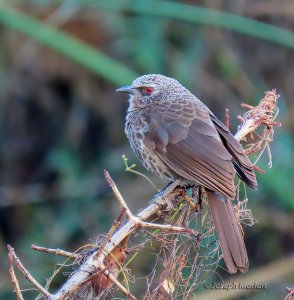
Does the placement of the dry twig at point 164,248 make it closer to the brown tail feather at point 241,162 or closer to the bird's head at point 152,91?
the brown tail feather at point 241,162

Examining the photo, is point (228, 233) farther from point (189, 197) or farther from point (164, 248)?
point (164, 248)

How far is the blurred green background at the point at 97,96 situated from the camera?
302 inches

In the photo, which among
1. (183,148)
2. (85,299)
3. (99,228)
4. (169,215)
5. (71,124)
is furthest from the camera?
(71,124)

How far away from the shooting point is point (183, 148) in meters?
4.64

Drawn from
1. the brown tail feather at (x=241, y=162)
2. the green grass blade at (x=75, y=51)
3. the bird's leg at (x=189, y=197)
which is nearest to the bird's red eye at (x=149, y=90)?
the brown tail feather at (x=241, y=162)

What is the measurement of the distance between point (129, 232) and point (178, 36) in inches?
225

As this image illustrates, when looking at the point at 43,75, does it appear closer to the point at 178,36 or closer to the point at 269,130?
the point at 178,36

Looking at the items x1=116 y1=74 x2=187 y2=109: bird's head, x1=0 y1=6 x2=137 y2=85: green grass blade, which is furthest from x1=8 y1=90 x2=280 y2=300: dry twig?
x1=0 y1=6 x2=137 y2=85: green grass blade

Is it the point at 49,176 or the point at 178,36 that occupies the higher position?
the point at 178,36

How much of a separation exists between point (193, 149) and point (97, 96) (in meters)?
4.75

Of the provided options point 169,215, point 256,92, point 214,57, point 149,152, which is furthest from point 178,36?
point 169,215

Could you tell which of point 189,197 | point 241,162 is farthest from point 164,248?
point 241,162

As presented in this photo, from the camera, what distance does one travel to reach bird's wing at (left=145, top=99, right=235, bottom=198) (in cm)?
437

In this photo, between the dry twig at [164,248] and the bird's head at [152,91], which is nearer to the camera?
the dry twig at [164,248]
